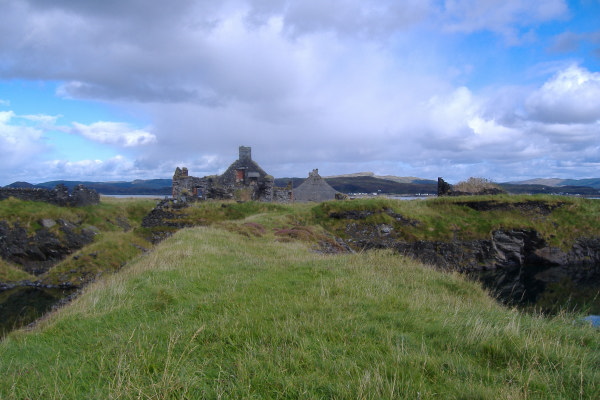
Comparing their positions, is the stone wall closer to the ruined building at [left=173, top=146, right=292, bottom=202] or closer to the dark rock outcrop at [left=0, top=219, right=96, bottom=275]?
the dark rock outcrop at [left=0, top=219, right=96, bottom=275]

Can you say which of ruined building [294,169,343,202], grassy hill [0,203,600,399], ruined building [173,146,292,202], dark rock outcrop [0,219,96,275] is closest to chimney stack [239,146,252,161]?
ruined building [173,146,292,202]

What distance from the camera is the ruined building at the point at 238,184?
137 feet

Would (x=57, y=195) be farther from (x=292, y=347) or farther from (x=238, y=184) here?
(x=292, y=347)

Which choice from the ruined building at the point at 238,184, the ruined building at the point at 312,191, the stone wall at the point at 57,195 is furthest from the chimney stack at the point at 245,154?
the stone wall at the point at 57,195

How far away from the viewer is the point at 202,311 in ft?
27.5

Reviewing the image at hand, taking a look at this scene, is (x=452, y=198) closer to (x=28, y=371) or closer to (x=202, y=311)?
(x=202, y=311)

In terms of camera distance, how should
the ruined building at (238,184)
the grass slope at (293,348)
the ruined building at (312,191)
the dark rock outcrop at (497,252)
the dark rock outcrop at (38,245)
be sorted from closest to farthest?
the grass slope at (293,348) → the dark rock outcrop at (38,245) → the dark rock outcrop at (497,252) → the ruined building at (238,184) → the ruined building at (312,191)

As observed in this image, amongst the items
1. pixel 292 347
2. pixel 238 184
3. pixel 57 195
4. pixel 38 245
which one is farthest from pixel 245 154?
pixel 292 347

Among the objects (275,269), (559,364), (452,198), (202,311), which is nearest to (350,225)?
(452,198)

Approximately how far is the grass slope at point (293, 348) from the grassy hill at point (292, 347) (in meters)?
0.02

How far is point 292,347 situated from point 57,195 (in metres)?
39.7

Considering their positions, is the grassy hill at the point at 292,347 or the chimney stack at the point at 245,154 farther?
the chimney stack at the point at 245,154

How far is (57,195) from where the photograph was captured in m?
37.5

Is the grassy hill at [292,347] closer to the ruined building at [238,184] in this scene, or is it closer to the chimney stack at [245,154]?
the ruined building at [238,184]
